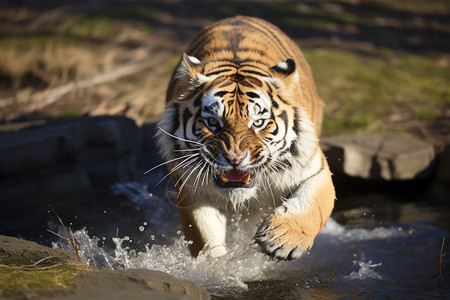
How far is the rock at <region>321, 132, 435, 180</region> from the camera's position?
4.37m

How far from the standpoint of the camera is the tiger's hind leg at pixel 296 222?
262 cm

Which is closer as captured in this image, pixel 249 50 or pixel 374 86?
pixel 249 50

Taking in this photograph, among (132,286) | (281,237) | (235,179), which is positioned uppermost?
(235,179)

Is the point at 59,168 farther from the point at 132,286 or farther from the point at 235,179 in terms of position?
the point at 132,286

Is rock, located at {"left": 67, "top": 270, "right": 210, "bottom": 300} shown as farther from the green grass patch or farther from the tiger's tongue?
the green grass patch

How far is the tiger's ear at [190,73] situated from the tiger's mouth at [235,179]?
1.58 feet

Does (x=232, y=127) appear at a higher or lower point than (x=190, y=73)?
lower

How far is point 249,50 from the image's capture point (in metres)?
3.24

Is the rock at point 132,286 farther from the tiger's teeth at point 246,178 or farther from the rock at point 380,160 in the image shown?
the rock at point 380,160

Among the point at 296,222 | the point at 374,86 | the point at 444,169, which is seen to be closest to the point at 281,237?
the point at 296,222

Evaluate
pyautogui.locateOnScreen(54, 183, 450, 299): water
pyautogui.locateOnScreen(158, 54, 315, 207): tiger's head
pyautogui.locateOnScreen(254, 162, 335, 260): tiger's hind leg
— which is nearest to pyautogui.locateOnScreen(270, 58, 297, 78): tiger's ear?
pyautogui.locateOnScreen(158, 54, 315, 207): tiger's head

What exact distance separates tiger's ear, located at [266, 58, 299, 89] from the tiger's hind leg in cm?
49

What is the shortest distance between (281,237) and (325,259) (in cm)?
87

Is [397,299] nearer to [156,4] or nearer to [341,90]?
[341,90]
